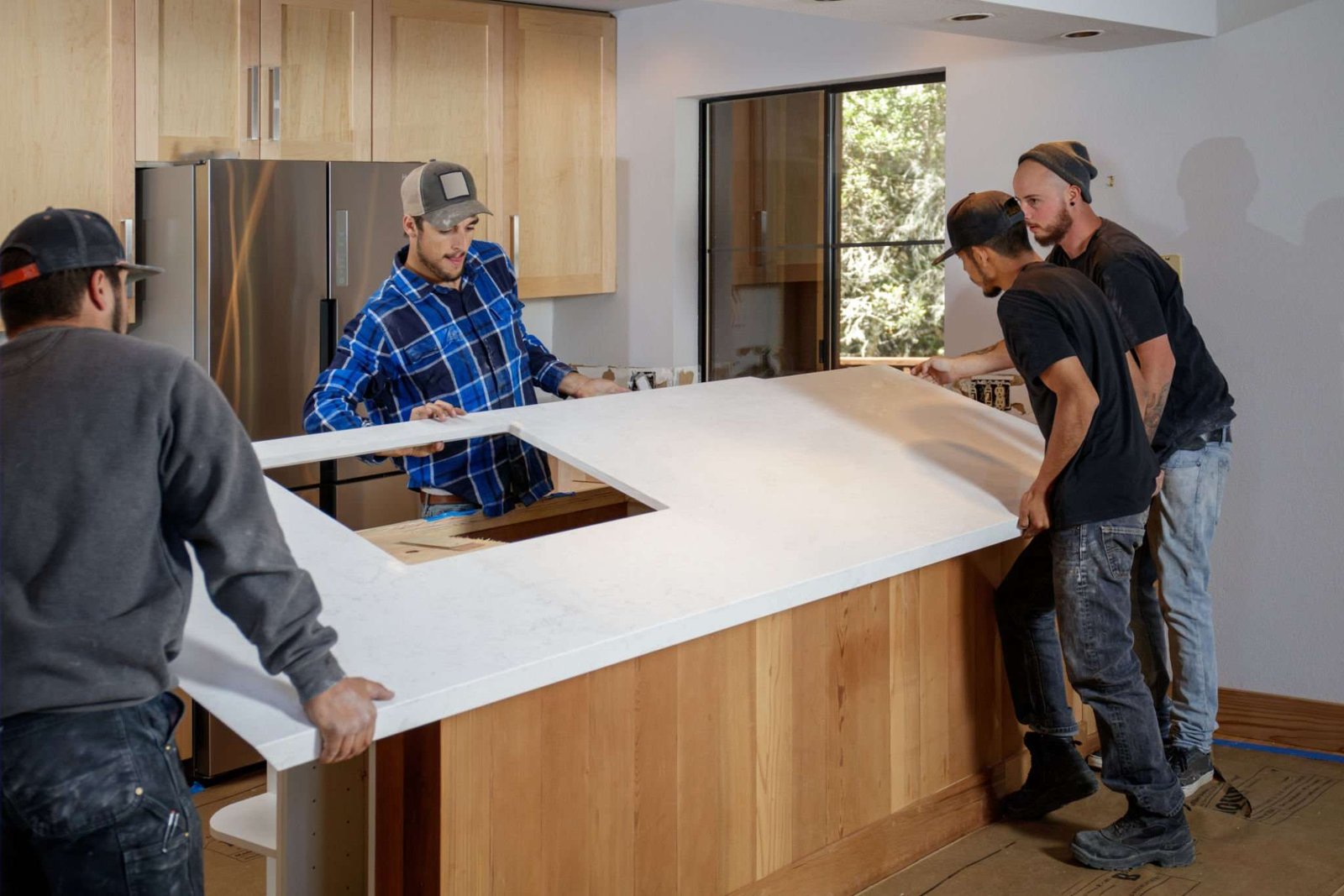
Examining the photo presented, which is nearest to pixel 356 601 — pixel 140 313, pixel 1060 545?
pixel 1060 545

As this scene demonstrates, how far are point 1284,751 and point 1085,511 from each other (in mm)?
1540

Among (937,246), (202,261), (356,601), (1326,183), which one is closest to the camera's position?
(356,601)

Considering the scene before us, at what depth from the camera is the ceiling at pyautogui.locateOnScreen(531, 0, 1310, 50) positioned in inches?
118

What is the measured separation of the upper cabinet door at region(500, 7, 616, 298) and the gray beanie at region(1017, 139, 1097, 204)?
2369mm

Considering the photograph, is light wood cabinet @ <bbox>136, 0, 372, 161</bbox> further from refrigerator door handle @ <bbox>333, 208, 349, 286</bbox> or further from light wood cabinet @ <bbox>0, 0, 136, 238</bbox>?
refrigerator door handle @ <bbox>333, 208, 349, 286</bbox>

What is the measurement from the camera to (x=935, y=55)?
4.19 m

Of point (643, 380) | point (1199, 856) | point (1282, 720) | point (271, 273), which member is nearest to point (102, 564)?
point (1199, 856)

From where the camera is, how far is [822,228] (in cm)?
476

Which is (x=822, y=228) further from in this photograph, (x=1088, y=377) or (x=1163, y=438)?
A: (x=1088, y=377)

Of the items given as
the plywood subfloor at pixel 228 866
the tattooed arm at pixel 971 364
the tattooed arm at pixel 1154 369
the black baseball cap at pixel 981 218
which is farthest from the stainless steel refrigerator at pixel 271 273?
the tattooed arm at pixel 1154 369

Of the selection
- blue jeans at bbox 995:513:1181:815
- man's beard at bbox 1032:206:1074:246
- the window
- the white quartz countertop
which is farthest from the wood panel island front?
the window

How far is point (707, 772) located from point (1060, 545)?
922 mm

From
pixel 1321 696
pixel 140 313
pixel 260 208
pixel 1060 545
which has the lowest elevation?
pixel 1321 696

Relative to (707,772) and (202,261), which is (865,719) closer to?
(707,772)
